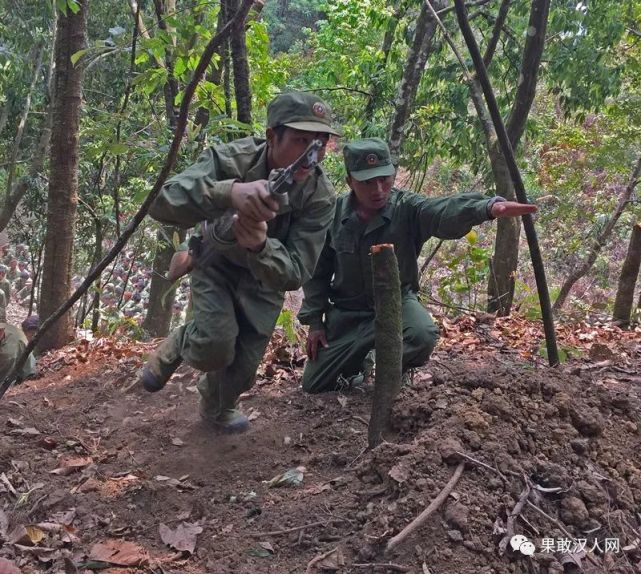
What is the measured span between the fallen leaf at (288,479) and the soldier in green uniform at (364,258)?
1.14 meters

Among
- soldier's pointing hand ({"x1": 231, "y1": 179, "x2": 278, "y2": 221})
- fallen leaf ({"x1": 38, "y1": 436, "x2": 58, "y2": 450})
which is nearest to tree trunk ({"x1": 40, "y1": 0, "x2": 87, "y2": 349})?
fallen leaf ({"x1": 38, "y1": 436, "x2": 58, "y2": 450})

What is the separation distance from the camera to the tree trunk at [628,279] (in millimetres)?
6219

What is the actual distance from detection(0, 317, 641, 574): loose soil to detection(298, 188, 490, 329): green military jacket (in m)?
0.64

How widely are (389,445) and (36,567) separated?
136 cm

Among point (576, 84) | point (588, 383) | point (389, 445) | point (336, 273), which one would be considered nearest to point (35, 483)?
point (389, 445)

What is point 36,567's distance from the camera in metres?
2.49

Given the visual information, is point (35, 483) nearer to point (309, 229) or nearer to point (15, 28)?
point (309, 229)

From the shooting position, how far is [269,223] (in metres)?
3.52

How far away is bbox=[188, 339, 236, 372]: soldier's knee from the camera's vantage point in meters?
3.51

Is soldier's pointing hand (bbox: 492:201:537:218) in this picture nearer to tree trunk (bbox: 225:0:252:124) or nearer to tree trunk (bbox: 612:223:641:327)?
tree trunk (bbox: 225:0:252:124)

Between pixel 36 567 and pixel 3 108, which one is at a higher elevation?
pixel 3 108

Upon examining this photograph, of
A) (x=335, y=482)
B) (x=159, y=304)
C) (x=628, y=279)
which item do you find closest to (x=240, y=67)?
(x=335, y=482)

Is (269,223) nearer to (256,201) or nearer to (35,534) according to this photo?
(256,201)

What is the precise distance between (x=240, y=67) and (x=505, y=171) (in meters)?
2.88
